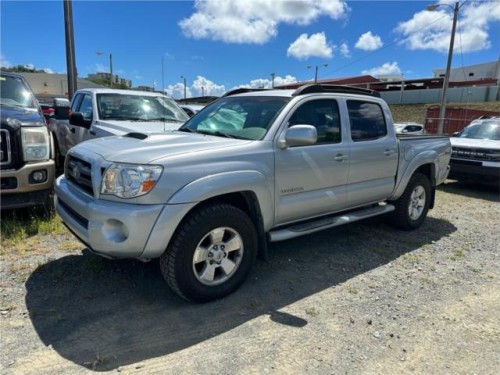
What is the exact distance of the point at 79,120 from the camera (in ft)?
22.3

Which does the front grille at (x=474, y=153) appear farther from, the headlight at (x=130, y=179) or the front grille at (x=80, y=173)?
the front grille at (x=80, y=173)

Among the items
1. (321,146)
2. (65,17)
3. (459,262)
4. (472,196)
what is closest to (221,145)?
(321,146)

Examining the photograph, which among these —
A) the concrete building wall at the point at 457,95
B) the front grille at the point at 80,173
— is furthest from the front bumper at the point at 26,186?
the concrete building wall at the point at 457,95

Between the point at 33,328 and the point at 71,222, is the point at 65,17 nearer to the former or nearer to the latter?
the point at 71,222

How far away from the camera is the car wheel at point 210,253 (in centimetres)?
318

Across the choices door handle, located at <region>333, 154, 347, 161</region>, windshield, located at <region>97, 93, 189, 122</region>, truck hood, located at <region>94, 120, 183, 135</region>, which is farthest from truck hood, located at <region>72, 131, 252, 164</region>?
windshield, located at <region>97, 93, 189, 122</region>

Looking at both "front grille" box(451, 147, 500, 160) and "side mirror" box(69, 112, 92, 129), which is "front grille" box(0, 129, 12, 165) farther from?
"front grille" box(451, 147, 500, 160)

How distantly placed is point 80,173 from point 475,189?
365 inches

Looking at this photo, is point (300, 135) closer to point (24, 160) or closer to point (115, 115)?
point (24, 160)

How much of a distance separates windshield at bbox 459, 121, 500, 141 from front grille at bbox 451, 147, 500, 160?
1.22 m

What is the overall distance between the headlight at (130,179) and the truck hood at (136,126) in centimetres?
322

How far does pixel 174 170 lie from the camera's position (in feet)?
10.1

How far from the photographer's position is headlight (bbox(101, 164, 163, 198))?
9.89ft

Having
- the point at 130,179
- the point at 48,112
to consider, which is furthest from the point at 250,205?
the point at 48,112
